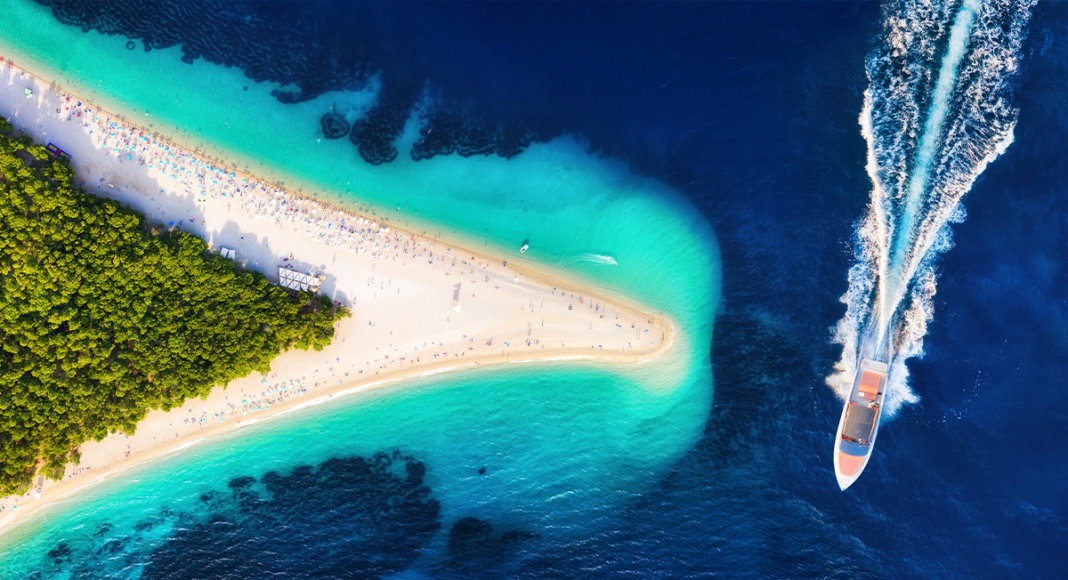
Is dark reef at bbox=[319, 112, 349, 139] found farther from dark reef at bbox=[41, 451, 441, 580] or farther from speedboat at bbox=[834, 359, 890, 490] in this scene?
speedboat at bbox=[834, 359, 890, 490]

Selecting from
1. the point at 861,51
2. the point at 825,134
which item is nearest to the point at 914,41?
the point at 861,51

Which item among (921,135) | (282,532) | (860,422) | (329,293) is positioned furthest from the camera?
(282,532)

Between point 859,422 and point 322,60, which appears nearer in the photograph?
point 322,60

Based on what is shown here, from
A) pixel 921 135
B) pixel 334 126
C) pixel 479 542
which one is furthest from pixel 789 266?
pixel 334 126

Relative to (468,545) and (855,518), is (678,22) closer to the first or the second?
(855,518)

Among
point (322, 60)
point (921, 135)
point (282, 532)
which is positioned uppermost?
point (921, 135)

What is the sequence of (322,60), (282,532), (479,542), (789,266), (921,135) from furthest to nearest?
1. (479,542)
2. (282,532)
3. (789,266)
4. (921,135)
5. (322,60)

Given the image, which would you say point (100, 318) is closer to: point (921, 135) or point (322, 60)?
point (322, 60)
